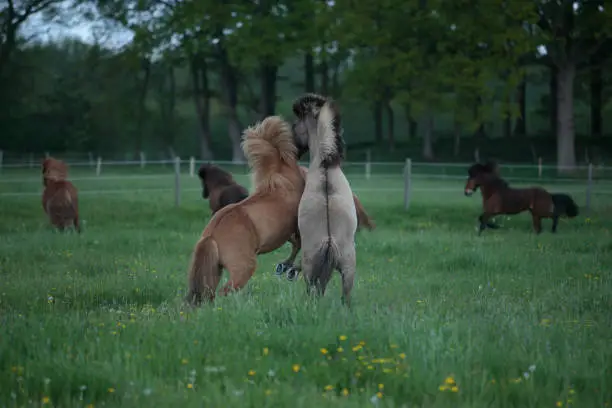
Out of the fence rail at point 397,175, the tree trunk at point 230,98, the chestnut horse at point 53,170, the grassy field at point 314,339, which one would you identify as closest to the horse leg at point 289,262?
the grassy field at point 314,339

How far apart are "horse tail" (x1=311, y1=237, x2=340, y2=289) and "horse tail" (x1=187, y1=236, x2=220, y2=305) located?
0.89 metres

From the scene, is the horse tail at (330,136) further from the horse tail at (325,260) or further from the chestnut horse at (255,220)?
the horse tail at (325,260)

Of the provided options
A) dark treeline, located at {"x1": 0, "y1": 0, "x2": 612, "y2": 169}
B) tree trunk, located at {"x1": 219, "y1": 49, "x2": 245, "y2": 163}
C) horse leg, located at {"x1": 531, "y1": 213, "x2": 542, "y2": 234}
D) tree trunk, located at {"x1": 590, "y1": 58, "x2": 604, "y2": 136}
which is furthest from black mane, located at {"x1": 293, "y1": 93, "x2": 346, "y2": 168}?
tree trunk, located at {"x1": 590, "y1": 58, "x2": 604, "y2": 136}

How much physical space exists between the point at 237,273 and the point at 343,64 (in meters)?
57.5

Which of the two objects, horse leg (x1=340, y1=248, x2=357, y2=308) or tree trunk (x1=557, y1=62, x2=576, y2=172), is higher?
tree trunk (x1=557, y1=62, x2=576, y2=172)

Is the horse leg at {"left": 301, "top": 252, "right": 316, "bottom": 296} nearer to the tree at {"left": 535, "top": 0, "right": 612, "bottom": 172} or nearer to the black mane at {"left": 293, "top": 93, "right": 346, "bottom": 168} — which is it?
the black mane at {"left": 293, "top": 93, "right": 346, "bottom": 168}

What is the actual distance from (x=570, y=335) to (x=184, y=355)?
3.11 metres

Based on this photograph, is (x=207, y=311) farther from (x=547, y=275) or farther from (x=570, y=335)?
(x=547, y=275)

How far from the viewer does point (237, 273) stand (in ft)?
23.0

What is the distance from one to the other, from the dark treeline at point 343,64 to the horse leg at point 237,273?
26751 millimetres

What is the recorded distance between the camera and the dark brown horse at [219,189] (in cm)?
1412

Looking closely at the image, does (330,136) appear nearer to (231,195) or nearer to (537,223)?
(231,195)

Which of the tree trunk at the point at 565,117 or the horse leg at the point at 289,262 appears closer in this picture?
the horse leg at the point at 289,262

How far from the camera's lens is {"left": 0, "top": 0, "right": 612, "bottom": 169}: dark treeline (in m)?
33.8
